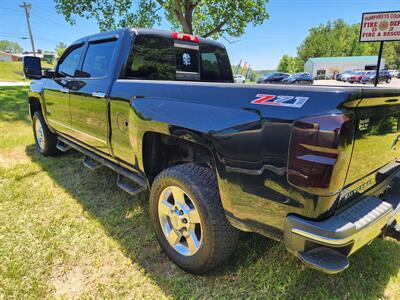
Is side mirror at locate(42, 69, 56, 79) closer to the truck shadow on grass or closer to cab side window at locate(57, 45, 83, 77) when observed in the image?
cab side window at locate(57, 45, 83, 77)

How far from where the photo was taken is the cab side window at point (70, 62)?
152 inches

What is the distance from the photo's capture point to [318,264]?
61.5 inches

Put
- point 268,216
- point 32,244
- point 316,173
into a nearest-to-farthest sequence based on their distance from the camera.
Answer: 1. point 316,173
2. point 268,216
3. point 32,244

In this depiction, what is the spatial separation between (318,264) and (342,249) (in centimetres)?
16

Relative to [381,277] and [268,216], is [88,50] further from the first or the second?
[381,277]

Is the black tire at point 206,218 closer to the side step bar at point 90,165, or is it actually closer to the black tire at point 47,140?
the side step bar at point 90,165

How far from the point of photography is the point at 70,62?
4.12 metres

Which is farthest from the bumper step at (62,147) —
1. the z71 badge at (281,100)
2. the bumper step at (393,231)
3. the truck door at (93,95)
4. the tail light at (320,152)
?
the bumper step at (393,231)

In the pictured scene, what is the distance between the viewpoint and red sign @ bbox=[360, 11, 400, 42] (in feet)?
17.8

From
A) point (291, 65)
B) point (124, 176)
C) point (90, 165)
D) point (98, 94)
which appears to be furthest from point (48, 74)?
point (291, 65)

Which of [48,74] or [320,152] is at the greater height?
[48,74]

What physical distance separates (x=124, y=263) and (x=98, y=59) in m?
2.29

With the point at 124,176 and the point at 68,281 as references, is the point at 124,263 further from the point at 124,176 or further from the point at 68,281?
the point at 124,176

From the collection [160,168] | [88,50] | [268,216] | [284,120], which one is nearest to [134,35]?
[88,50]
